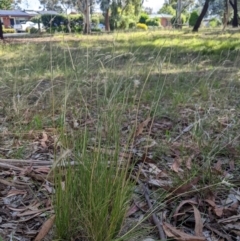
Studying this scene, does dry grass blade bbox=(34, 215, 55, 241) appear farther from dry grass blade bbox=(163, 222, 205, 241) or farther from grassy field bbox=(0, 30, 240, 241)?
dry grass blade bbox=(163, 222, 205, 241)

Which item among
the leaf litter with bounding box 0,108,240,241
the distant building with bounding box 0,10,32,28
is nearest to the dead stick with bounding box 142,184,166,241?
the leaf litter with bounding box 0,108,240,241

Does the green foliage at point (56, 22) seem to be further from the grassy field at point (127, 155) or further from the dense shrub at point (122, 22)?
the dense shrub at point (122, 22)

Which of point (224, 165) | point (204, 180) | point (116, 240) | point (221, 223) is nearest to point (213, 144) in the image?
point (224, 165)

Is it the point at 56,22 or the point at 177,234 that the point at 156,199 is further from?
the point at 56,22

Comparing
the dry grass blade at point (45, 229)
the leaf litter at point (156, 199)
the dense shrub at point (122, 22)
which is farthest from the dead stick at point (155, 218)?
the dense shrub at point (122, 22)

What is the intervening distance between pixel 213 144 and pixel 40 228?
3.20 feet

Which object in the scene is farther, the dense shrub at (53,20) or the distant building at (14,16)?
the distant building at (14,16)

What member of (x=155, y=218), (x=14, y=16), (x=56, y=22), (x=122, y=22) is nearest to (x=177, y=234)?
(x=155, y=218)

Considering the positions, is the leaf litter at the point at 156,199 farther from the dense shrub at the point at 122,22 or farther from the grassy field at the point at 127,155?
the dense shrub at the point at 122,22

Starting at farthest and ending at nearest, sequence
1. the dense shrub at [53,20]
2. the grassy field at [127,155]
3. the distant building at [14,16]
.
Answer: the distant building at [14,16] → the dense shrub at [53,20] → the grassy field at [127,155]

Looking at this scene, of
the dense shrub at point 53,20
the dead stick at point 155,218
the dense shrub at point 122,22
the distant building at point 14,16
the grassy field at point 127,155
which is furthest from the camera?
the distant building at point 14,16

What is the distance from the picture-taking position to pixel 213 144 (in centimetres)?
168

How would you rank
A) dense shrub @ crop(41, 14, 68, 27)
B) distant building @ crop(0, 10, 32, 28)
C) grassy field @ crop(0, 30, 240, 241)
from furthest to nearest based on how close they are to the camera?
distant building @ crop(0, 10, 32, 28)
dense shrub @ crop(41, 14, 68, 27)
grassy field @ crop(0, 30, 240, 241)

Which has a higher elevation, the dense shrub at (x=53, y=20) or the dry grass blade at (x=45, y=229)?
the dense shrub at (x=53, y=20)
